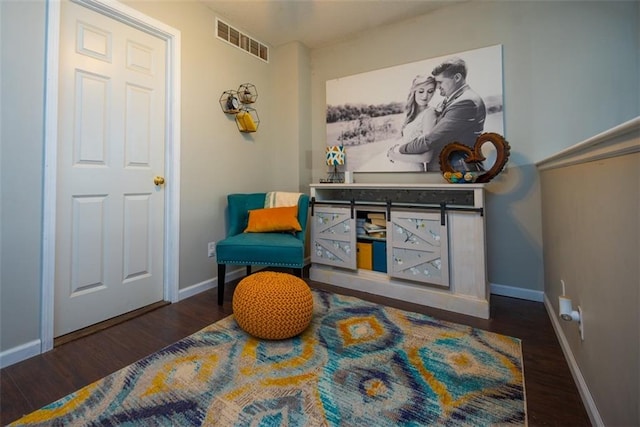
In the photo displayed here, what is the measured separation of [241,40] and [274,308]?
250 cm

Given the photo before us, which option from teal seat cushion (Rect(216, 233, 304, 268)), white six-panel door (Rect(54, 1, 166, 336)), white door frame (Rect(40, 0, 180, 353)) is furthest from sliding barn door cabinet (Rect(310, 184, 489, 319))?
white six-panel door (Rect(54, 1, 166, 336))

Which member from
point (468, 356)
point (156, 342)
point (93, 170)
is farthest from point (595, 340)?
point (93, 170)

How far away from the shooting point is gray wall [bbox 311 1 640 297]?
1.89 metres

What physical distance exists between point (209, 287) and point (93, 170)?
122 cm

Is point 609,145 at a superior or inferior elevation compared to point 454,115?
inferior

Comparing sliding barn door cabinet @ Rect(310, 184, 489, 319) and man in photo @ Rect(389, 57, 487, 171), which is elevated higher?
man in photo @ Rect(389, 57, 487, 171)

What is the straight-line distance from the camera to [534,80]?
2.10 metres

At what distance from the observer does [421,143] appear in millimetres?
2500

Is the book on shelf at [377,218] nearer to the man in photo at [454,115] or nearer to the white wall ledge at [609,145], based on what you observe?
the man in photo at [454,115]

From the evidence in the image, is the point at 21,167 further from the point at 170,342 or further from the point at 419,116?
the point at 419,116

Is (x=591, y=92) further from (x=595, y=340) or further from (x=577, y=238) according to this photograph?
(x=595, y=340)

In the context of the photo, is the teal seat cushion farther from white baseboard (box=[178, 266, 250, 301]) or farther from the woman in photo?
the woman in photo

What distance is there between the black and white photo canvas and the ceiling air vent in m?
0.75

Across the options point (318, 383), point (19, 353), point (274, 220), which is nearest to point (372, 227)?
point (274, 220)
